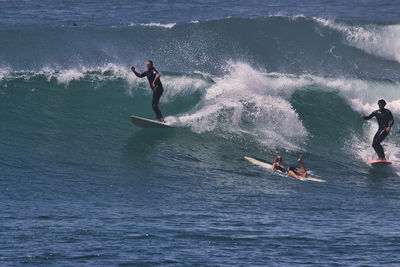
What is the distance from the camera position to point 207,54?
2425cm

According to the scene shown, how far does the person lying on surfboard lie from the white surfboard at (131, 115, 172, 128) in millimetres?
3543

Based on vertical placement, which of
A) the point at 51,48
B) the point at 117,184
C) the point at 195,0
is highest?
the point at 195,0

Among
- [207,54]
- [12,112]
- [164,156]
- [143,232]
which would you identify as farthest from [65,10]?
[143,232]

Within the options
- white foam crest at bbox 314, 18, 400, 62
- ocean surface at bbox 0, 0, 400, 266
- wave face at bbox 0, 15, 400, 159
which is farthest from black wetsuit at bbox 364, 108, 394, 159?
white foam crest at bbox 314, 18, 400, 62

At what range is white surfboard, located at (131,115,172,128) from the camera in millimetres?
16922

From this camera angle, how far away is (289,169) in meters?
14.5

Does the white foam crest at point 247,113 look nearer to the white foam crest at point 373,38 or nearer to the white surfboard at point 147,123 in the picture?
the white surfboard at point 147,123

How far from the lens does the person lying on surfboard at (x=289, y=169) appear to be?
14.3 m

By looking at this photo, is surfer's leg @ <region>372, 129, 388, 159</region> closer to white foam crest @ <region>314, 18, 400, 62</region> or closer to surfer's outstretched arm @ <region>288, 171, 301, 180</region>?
surfer's outstretched arm @ <region>288, 171, 301, 180</region>

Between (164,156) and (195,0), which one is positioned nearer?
(164,156)

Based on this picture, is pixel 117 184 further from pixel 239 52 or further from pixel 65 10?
pixel 65 10

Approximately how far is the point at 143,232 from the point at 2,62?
1413cm

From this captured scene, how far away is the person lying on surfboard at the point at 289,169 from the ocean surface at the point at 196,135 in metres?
0.30

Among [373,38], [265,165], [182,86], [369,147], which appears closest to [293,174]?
[265,165]
